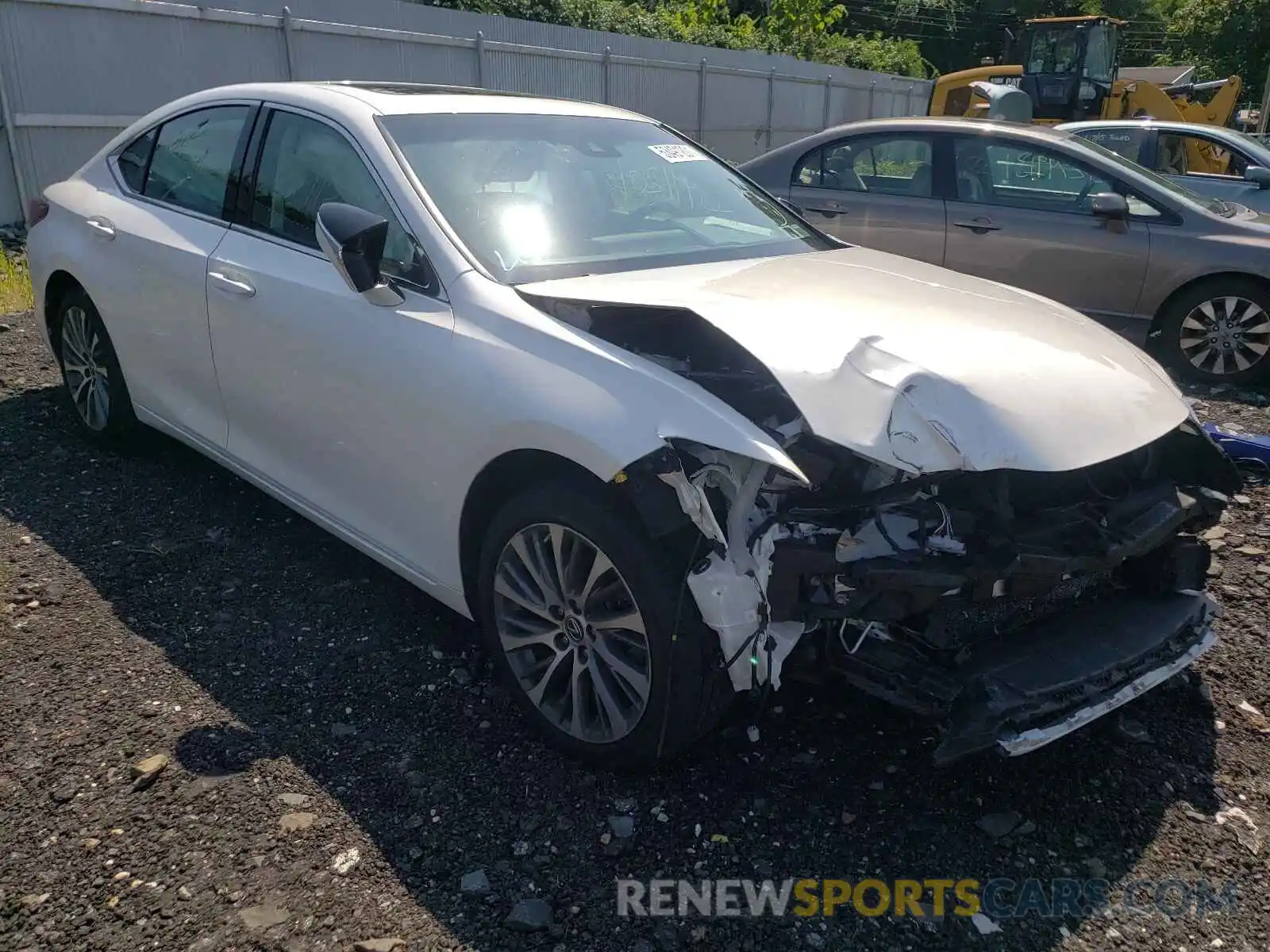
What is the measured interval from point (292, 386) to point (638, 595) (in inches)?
63.1

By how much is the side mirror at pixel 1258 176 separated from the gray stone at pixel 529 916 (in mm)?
8980

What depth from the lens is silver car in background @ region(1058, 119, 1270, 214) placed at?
8.90 meters

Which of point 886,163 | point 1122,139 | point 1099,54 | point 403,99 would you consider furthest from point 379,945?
point 1099,54

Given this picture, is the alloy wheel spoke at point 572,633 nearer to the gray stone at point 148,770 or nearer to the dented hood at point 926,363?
the dented hood at point 926,363

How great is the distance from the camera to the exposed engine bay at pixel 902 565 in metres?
2.46

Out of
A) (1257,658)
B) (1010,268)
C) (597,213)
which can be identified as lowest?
(1257,658)

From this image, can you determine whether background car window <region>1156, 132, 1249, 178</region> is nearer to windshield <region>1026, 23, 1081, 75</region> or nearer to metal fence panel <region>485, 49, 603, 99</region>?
windshield <region>1026, 23, 1081, 75</region>

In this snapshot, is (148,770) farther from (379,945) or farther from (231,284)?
(231,284)

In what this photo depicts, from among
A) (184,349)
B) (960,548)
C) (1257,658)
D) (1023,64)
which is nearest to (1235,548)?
(1257,658)

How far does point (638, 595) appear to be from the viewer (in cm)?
256

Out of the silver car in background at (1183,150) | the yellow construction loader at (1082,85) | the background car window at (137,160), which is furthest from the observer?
the yellow construction loader at (1082,85)

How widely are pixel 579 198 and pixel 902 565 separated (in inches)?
72.5

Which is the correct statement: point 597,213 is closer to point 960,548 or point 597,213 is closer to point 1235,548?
point 960,548

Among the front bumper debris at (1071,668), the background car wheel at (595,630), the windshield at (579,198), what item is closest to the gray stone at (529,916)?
the background car wheel at (595,630)
